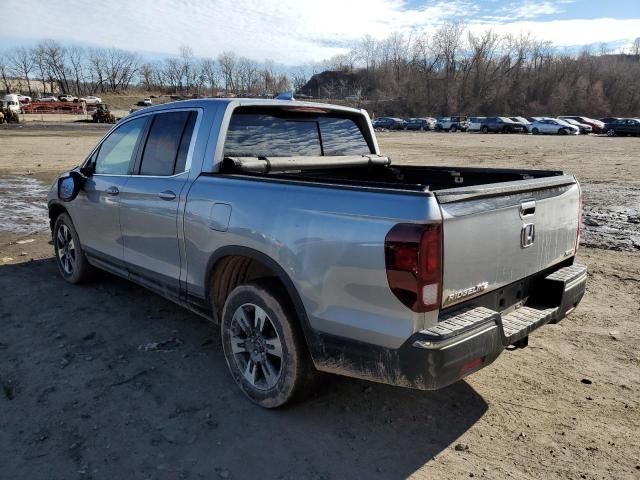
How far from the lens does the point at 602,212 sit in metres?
9.35

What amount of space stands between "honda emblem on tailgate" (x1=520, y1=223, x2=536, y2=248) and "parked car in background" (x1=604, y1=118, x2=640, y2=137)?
1879 inches

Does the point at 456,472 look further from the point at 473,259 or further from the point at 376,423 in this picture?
the point at 473,259

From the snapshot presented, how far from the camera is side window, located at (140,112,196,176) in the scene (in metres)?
3.91

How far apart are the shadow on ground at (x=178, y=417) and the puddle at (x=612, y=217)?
198 inches

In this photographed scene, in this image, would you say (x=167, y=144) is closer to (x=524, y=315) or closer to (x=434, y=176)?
(x=434, y=176)

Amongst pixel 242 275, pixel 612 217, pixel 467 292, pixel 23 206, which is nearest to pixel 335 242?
pixel 467 292

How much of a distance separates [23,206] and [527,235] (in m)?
10.4

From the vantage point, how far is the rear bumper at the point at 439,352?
244cm

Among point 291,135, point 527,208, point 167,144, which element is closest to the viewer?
point 527,208

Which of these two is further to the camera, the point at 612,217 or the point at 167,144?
the point at 612,217

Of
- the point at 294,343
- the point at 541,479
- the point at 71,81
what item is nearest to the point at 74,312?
the point at 294,343

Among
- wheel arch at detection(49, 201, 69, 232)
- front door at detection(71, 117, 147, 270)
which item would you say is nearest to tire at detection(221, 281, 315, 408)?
front door at detection(71, 117, 147, 270)

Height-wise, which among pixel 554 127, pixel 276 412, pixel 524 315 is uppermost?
pixel 524 315

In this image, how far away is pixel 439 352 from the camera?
2.42 m
